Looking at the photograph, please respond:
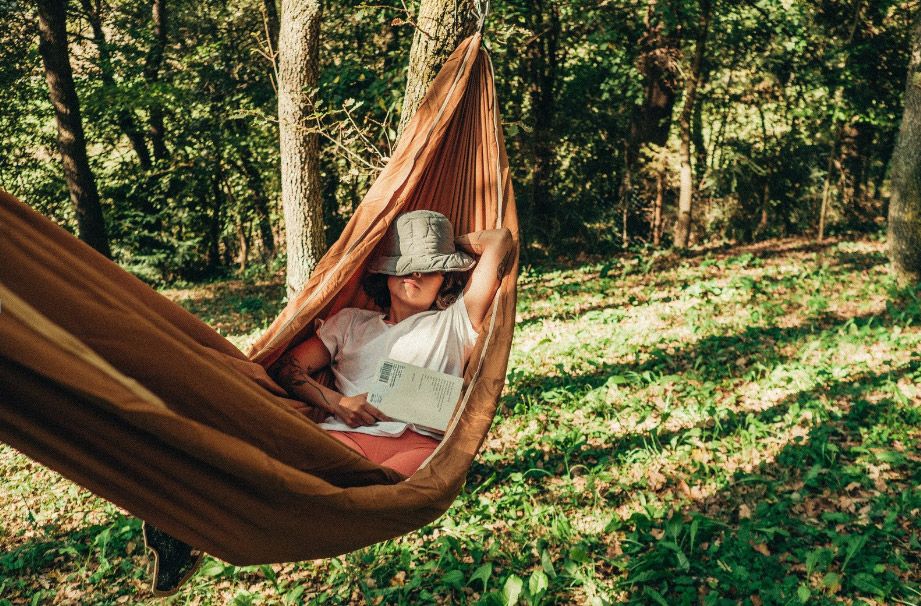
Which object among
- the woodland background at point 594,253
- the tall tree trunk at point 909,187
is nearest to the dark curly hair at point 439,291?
the woodland background at point 594,253

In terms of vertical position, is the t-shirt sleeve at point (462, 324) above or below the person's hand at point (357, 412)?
above

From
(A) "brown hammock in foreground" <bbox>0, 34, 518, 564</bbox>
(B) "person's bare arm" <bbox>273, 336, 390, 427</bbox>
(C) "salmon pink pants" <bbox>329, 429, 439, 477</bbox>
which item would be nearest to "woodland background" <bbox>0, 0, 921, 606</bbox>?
(C) "salmon pink pants" <bbox>329, 429, 439, 477</bbox>

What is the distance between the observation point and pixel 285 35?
3744mm

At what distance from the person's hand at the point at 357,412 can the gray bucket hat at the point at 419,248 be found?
52 cm

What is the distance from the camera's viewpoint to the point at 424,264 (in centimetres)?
242

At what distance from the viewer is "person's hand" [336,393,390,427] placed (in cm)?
222

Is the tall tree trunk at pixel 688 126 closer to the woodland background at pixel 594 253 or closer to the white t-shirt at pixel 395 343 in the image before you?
the woodland background at pixel 594 253

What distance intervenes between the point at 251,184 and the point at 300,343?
7730 mm

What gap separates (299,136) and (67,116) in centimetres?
387

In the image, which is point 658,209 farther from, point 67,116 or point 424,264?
point 67,116

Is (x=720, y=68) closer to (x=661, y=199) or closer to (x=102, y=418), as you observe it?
(x=661, y=199)

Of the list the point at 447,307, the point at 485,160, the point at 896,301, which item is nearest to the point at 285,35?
the point at 485,160

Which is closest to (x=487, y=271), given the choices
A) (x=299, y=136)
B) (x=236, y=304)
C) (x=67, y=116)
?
(x=299, y=136)

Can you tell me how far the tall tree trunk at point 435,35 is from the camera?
281cm
